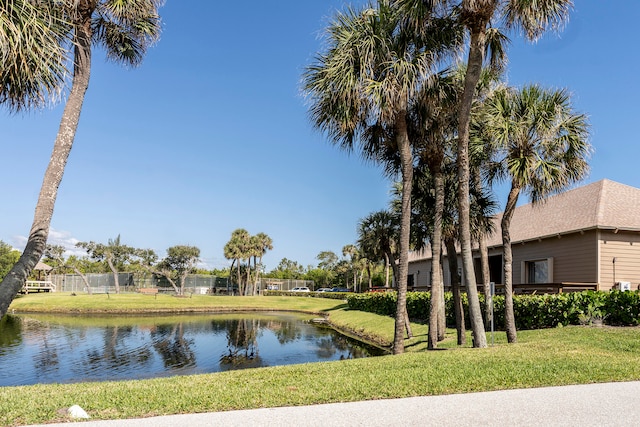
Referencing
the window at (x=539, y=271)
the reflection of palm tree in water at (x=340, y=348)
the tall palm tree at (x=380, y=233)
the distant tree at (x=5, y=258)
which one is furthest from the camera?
the distant tree at (x=5, y=258)

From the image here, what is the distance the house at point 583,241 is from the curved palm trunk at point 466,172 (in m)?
4.75

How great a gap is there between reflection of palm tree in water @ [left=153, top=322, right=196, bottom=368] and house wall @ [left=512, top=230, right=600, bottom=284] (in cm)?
1528

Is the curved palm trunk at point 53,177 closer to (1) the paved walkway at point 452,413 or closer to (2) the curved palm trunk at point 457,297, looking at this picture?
(1) the paved walkway at point 452,413

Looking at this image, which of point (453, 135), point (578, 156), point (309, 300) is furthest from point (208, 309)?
point (578, 156)

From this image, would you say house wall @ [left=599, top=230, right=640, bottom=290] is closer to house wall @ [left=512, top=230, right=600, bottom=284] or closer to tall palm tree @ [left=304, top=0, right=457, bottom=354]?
house wall @ [left=512, top=230, right=600, bottom=284]

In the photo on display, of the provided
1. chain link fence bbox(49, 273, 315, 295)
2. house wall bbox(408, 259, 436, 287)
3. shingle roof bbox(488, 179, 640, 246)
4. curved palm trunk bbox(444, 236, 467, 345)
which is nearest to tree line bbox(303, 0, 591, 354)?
curved palm trunk bbox(444, 236, 467, 345)

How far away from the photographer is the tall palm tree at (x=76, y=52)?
743 cm

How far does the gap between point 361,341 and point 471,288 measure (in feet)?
41.1

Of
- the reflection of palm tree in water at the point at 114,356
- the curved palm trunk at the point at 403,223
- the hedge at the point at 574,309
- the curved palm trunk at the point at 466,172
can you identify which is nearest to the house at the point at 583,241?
→ the hedge at the point at 574,309

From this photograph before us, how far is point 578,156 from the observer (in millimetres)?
12781

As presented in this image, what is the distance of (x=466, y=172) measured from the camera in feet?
38.2

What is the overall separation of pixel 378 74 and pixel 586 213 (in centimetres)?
1251

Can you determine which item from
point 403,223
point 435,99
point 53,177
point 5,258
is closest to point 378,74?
point 435,99

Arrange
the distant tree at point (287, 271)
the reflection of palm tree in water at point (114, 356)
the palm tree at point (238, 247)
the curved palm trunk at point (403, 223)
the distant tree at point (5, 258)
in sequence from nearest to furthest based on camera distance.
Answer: the curved palm trunk at point (403, 223)
the reflection of palm tree in water at point (114, 356)
the distant tree at point (5, 258)
the palm tree at point (238, 247)
the distant tree at point (287, 271)
